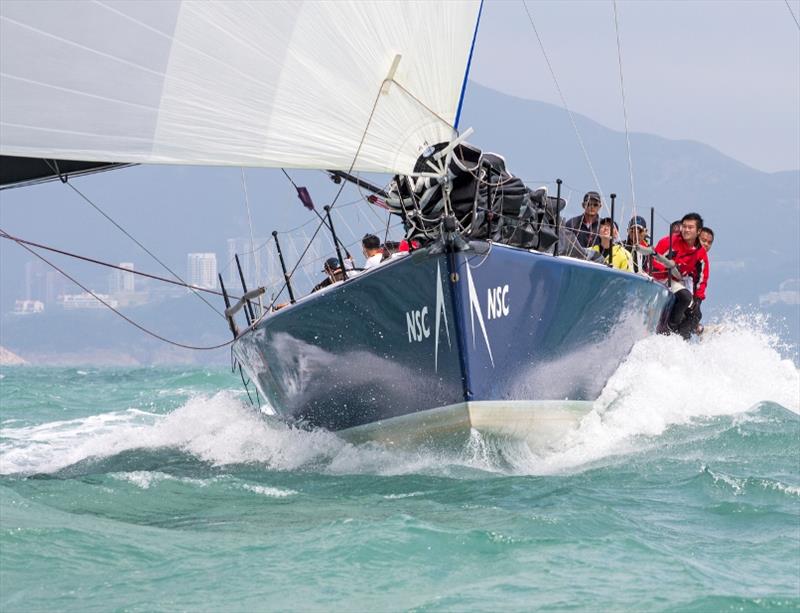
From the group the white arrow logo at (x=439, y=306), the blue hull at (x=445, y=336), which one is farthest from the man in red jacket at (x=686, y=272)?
the white arrow logo at (x=439, y=306)

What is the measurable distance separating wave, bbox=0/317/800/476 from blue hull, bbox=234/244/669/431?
0.85 feet

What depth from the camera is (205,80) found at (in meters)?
6.14

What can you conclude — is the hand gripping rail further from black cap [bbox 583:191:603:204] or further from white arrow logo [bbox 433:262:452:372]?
white arrow logo [bbox 433:262:452:372]

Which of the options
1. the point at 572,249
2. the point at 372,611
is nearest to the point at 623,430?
the point at 572,249

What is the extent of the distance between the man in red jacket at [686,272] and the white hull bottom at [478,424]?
2433 mm

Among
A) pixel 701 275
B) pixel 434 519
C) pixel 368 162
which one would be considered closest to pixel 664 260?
pixel 701 275

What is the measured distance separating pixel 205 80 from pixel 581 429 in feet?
11.8

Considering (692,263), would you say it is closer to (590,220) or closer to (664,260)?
(664,260)

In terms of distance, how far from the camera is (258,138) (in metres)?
6.22

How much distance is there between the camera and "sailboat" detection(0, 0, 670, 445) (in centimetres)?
599

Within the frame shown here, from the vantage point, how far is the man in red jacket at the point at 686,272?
10.4 metres

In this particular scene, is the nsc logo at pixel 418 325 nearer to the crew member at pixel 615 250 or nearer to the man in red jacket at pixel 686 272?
the crew member at pixel 615 250

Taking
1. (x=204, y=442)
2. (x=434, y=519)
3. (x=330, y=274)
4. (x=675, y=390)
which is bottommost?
(x=204, y=442)

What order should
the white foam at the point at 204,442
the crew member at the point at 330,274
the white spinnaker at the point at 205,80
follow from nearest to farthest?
the white spinnaker at the point at 205,80 < the crew member at the point at 330,274 < the white foam at the point at 204,442
